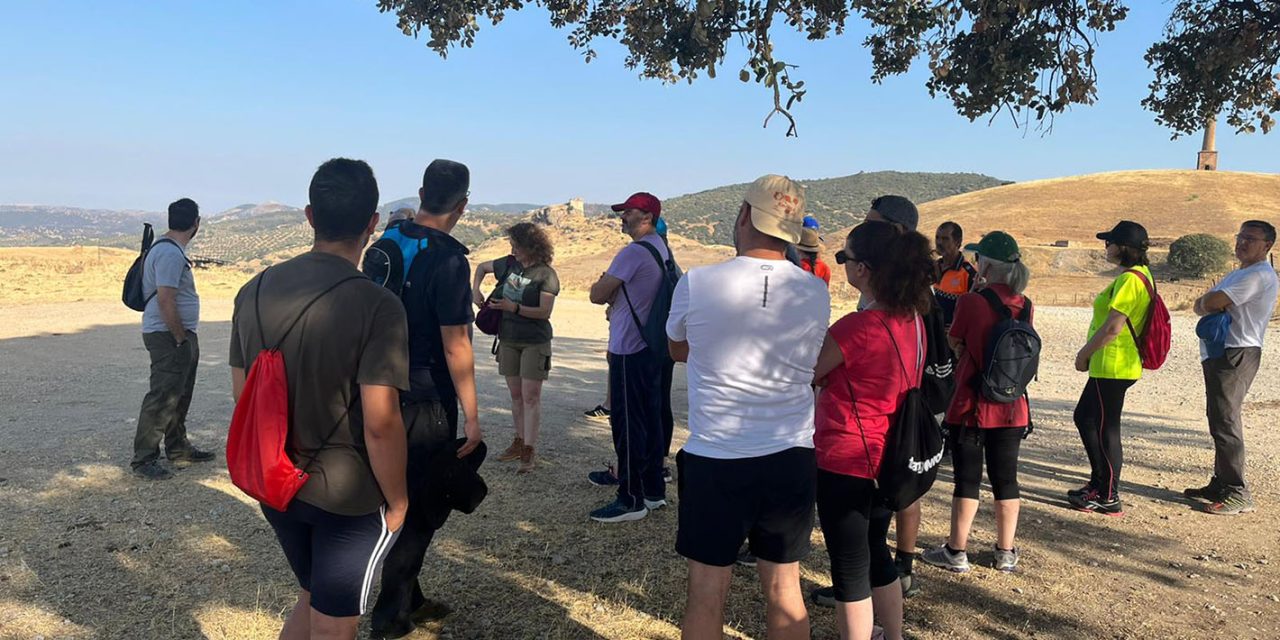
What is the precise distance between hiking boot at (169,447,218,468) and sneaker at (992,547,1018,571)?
5455 millimetres

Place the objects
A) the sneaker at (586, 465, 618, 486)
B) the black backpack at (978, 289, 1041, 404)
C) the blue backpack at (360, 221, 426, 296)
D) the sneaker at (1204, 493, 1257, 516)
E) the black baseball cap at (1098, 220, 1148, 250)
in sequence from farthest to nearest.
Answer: the sneaker at (586, 465, 618, 486)
the sneaker at (1204, 493, 1257, 516)
the black baseball cap at (1098, 220, 1148, 250)
the black backpack at (978, 289, 1041, 404)
the blue backpack at (360, 221, 426, 296)

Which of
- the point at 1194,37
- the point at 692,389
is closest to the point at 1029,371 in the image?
the point at 692,389

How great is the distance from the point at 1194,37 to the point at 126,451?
8.73 meters

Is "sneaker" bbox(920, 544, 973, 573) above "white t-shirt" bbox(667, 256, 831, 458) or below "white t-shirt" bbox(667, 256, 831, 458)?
below

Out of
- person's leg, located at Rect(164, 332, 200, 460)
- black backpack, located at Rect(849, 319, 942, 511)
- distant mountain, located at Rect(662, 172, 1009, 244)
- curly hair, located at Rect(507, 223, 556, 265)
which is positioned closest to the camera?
black backpack, located at Rect(849, 319, 942, 511)

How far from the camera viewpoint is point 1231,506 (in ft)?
17.1

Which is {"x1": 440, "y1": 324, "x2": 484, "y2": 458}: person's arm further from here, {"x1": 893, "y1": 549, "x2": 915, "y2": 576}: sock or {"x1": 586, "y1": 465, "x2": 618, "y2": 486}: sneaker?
{"x1": 586, "y1": 465, "x2": 618, "y2": 486}: sneaker

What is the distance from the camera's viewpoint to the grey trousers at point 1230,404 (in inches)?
201

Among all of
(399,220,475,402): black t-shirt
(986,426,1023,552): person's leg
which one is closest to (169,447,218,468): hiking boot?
(399,220,475,402): black t-shirt

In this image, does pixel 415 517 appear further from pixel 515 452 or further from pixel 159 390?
pixel 159 390

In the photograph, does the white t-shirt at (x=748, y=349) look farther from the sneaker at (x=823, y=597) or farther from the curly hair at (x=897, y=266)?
the sneaker at (x=823, y=597)

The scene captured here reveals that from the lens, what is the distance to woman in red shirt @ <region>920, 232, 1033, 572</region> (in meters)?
3.81

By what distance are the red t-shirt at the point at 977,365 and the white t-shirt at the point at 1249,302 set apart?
2307 mm

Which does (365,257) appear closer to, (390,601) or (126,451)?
(390,601)
